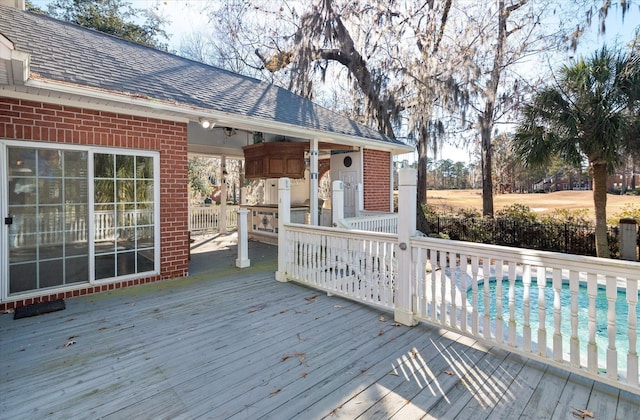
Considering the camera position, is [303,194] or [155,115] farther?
→ [303,194]

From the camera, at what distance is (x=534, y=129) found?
8.04m

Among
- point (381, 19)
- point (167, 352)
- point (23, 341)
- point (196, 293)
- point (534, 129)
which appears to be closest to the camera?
point (167, 352)

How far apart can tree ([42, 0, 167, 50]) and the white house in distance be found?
10367mm

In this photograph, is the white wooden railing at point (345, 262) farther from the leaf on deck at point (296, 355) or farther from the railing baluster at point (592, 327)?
the railing baluster at point (592, 327)

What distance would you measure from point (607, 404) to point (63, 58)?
6.96m

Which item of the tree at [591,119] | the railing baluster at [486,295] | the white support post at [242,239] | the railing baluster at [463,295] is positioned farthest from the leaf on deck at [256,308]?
the tree at [591,119]

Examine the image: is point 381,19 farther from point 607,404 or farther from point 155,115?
point 607,404

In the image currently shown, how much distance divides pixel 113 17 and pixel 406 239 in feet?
60.5

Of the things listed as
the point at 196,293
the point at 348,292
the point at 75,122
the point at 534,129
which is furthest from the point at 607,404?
the point at 534,129

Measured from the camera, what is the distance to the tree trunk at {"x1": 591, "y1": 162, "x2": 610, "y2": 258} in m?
8.00

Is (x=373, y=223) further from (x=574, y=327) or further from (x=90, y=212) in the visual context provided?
(x=90, y=212)

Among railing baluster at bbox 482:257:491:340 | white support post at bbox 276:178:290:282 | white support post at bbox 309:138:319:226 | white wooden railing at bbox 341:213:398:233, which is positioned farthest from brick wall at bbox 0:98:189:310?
railing baluster at bbox 482:257:491:340

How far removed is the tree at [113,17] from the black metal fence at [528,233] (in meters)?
15.1

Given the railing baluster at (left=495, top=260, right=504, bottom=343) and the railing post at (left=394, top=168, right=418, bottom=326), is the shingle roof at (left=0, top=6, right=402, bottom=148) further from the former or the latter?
the railing baluster at (left=495, top=260, right=504, bottom=343)
